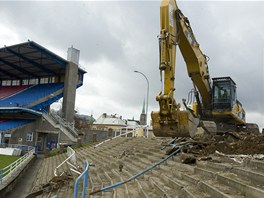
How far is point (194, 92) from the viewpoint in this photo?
14.9 metres

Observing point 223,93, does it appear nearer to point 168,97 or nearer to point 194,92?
point 194,92

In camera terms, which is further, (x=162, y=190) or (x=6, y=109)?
(x=6, y=109)

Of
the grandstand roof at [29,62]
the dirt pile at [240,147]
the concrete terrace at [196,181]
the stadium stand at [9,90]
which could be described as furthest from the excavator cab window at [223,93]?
the stadium stand at [9,90]

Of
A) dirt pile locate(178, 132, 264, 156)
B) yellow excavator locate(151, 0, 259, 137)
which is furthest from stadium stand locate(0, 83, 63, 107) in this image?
dirt pile locate(178, 132, 264, 156)

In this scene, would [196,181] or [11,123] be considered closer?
[196,181]

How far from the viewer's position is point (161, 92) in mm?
8328

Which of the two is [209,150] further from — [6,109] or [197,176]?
[6,109]

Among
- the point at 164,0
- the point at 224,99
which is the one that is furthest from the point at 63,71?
the point at 164,0

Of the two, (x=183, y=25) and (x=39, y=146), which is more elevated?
(x=183, y=25)

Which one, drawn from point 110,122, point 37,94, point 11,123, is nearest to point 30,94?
point 37,94

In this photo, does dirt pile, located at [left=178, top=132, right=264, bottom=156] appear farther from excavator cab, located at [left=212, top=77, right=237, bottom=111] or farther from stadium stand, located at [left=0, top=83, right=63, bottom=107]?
stadium stand, located at [left=0, top=83, right=63, bottom=107]

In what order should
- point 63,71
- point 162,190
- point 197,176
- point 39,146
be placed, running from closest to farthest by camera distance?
point 162,190 → point 197,176 → point 39,146 → point 63,71

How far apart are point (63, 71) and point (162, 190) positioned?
43.5 meters

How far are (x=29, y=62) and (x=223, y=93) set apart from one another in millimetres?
37345
